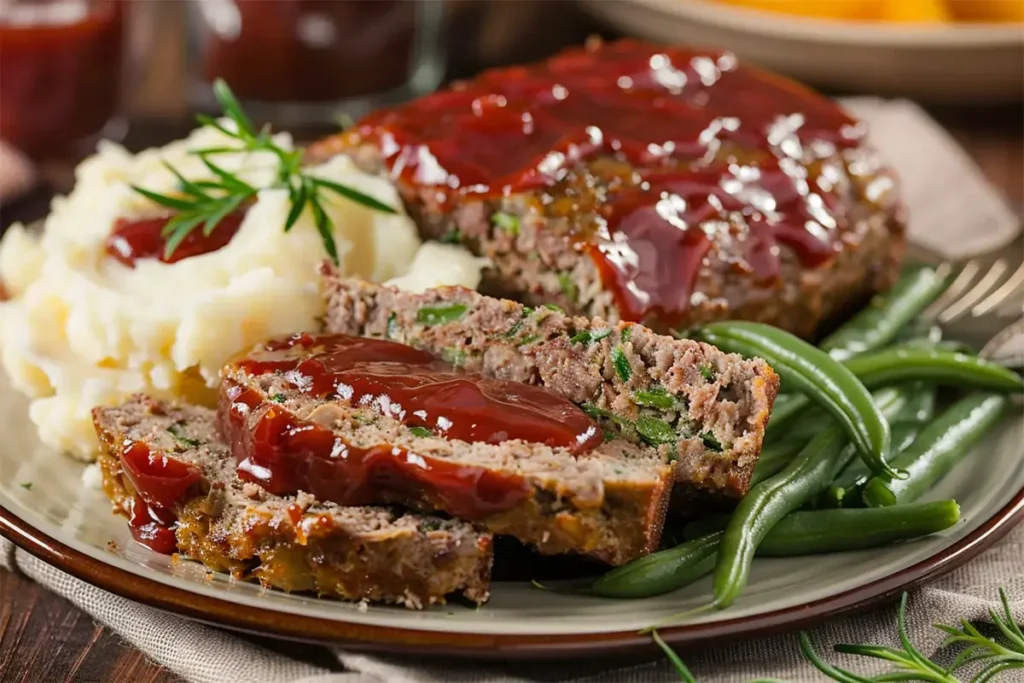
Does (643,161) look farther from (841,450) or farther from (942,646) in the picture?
(942,646)

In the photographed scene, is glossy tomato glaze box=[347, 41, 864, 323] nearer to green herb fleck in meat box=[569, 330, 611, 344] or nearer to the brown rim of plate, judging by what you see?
green herb fleck in meat box=[569, 330, 611, 344]

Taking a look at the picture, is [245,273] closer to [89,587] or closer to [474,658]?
[89,587]

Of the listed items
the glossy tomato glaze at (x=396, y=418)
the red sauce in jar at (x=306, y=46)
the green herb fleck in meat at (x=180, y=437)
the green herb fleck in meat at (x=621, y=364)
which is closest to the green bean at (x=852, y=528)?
the green herb fleck in meat at (x=621, y=364)

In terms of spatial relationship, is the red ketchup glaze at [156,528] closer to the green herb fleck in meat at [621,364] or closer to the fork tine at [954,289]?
the green herb fleck in meat at [621,364]

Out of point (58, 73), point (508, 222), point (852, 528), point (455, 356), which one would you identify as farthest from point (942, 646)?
point (58, 73)

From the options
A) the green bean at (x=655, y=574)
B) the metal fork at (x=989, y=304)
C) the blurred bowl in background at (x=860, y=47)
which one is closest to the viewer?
the green bean at (x=655, y=574)

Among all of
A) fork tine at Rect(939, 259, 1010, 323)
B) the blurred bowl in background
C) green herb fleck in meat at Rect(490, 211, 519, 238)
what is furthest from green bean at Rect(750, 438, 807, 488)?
the blurred bowl in background
